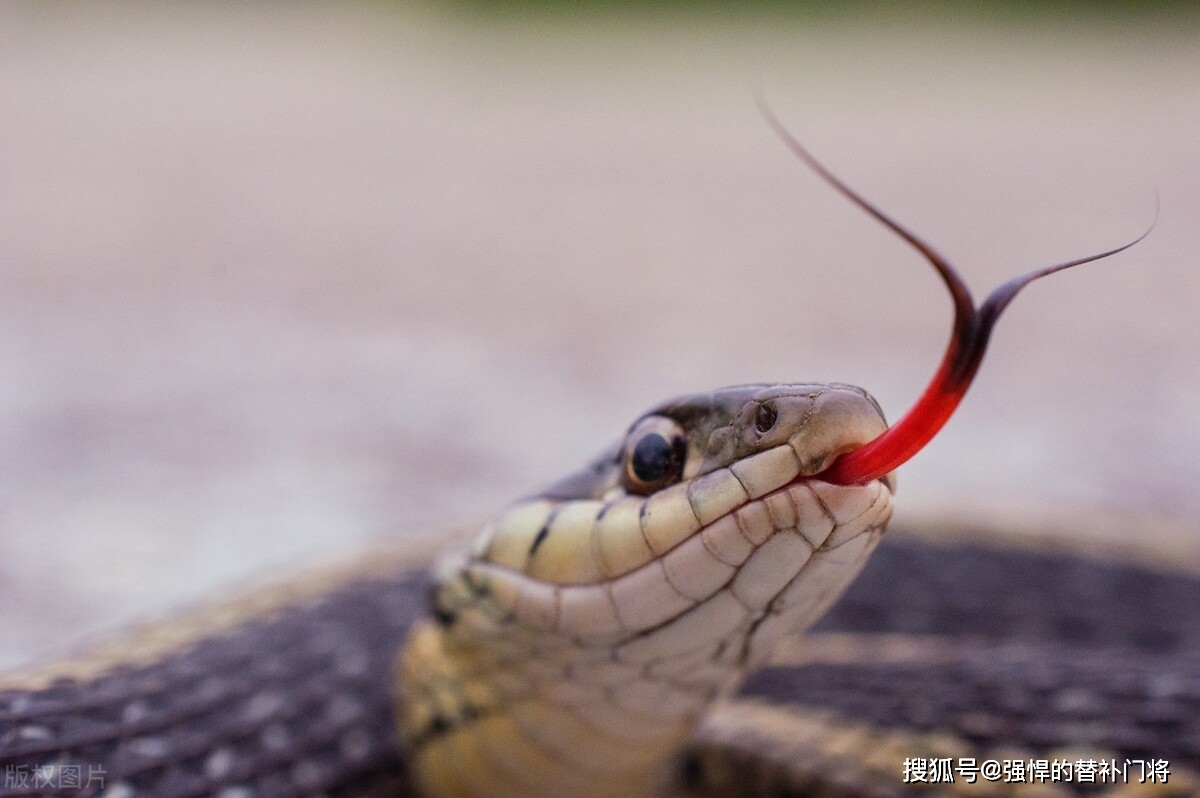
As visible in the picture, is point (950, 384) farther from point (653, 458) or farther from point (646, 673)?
point (646, 673)

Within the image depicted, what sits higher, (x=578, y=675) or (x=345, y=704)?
(x=345, y=704)

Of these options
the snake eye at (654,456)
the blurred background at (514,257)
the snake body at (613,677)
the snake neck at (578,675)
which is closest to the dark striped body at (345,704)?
the snake body at (613,677)

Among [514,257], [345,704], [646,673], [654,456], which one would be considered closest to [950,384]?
[654,456]

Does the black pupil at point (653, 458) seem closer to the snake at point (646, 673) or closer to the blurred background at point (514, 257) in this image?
the snake at point (646, 673)

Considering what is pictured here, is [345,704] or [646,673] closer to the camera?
[646,673]

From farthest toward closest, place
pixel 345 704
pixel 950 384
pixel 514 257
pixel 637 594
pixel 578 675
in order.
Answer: pixel 514 257 → pixel 345 704 → pixel 578 675 → pixel 637 594 → pixel 950 384

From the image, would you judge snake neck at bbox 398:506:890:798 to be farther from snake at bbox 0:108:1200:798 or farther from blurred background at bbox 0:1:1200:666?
blurred background at bbox 0:1:1200:666

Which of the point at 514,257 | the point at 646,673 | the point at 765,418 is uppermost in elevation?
the point at 514,257

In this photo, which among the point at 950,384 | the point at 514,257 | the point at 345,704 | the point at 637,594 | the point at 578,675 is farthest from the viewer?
the point at 514,257
